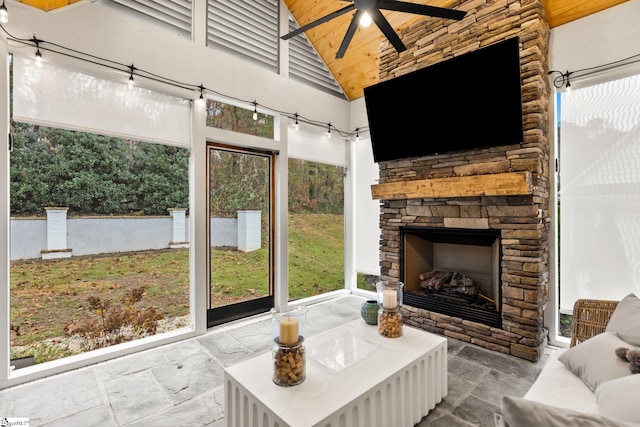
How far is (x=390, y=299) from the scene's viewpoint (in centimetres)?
214

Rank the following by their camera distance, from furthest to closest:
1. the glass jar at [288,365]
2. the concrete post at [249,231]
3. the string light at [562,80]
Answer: the concrete post at [249,231], the string light at [562,80], the glass jar at [288,365]

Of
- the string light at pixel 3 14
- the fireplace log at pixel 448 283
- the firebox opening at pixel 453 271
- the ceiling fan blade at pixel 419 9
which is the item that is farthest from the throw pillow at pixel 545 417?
the string light at pixel 3 14

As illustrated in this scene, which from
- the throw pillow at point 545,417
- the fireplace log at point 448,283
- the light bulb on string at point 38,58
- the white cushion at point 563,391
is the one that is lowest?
the white cushion at point 563,391

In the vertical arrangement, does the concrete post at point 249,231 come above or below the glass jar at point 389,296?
above

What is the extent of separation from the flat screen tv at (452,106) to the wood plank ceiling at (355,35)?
81 cm

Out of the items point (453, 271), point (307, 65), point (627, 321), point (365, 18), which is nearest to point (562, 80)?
point (365, 18)

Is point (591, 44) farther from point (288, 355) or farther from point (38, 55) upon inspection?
point (38, 55)

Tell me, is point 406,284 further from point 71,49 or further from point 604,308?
point 71,49

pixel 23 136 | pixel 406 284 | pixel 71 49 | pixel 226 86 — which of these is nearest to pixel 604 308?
pixel 406 284

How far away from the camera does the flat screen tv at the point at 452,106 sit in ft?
9.06

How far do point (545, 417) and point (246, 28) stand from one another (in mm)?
4405

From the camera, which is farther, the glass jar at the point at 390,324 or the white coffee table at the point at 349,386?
the glass jar at the point at 390,324

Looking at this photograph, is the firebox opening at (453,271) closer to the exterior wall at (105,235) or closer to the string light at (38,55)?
the exterior wall at (105,235)

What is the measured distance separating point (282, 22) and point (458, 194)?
10.7 ft
